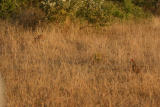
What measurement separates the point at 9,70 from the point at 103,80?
67.9 inches

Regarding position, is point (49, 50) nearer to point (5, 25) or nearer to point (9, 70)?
point (9, 70)

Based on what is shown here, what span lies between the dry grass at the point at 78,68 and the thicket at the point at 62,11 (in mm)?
513

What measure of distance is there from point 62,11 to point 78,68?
3.63m

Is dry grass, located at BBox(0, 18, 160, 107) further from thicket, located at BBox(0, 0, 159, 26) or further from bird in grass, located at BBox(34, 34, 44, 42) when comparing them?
thicket, located at BBox(0, 0, 159, 26)

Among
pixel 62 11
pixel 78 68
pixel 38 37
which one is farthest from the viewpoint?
pixel 62 11

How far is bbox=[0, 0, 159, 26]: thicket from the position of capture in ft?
28.7

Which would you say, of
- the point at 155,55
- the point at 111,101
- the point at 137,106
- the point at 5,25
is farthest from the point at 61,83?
the point at 5,25

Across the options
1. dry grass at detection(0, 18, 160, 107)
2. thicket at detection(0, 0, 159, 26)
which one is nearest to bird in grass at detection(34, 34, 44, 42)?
dry grass at detection(0, 18, 160, 107)

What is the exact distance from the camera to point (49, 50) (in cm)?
663

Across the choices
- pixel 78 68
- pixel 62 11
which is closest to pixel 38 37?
pixel 62 11

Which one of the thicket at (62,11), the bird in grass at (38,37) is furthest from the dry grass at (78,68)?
the thicket at (62,11)

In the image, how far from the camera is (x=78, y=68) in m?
5.41

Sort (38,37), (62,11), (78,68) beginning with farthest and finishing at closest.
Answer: (62,11) → (38,37) → (78,68)

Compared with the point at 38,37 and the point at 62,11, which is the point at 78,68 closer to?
the point at 38,37
